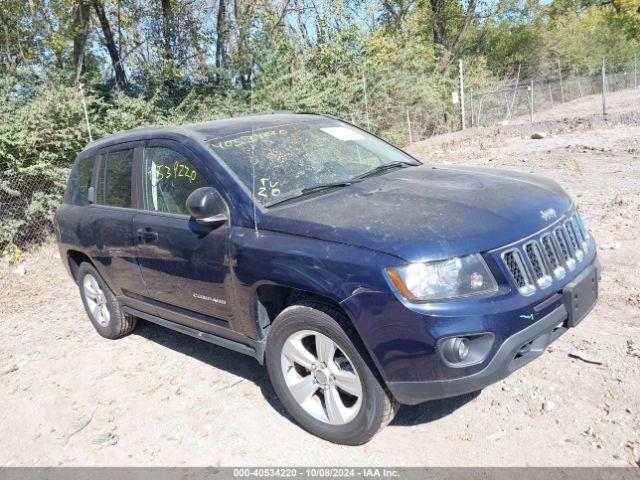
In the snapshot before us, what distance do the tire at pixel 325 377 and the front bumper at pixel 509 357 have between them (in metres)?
0.18

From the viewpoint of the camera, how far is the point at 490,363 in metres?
2.69

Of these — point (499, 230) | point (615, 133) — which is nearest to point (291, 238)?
point (499, 230)

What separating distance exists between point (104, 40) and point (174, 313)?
13.1 metres

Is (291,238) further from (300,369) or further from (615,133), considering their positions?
(615,133)

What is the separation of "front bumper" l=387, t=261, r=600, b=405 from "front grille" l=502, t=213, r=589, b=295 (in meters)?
0.13

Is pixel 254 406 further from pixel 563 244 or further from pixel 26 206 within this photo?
pixel 26 206

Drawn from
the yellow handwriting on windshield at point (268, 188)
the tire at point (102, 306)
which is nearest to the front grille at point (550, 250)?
the yellow handwriting on windshield at point (268, 188)

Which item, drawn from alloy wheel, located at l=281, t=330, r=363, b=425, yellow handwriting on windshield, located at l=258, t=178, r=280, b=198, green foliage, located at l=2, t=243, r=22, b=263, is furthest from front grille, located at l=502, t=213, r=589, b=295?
green foliage, located at l=2, t=243, r=22, b=263

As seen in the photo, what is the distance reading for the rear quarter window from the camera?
5.05m

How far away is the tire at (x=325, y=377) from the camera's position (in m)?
2.93

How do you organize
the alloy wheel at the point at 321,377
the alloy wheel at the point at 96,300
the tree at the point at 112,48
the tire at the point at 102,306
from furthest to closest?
the tree at the point at 112,48
the alloy wheel at the point at 96,300
the tire at the point at 102,306
the alloy wheel at the point at 321,377

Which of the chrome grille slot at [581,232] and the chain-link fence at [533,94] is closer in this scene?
the chrome grille slot at [581,232]

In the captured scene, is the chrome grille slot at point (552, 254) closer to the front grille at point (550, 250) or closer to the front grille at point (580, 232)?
the front grille at point (550, 250)

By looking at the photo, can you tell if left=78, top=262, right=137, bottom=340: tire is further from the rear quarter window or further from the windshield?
the windshield
